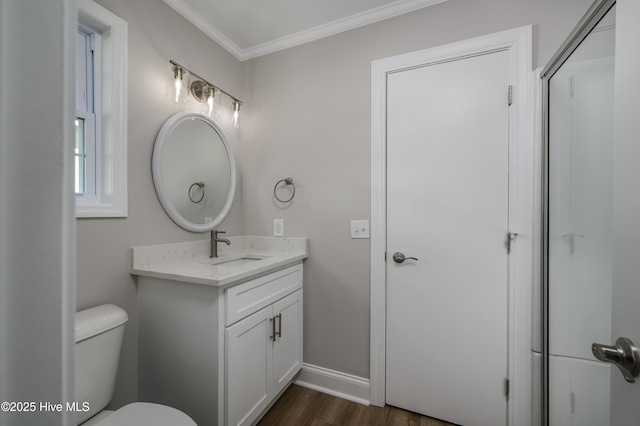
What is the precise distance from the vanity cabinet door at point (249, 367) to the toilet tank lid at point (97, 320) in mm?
481

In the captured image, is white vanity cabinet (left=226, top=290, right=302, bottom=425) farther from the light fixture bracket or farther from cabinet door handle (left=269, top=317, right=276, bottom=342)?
the light fixture bracket

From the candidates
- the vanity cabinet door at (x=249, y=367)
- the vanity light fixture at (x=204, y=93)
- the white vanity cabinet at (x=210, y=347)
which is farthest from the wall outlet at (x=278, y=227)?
the vanity light fixture at (x=204, y=93)

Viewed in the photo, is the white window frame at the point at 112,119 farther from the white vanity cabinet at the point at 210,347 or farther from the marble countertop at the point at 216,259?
the white vanity cabinet at the point at 210,347

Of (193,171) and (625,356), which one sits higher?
(193,171)

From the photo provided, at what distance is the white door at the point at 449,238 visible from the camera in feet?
4.85

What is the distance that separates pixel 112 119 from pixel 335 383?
6.77 feet

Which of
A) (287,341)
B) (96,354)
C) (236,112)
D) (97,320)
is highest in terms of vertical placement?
(236,112)

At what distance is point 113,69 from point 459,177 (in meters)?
1.95

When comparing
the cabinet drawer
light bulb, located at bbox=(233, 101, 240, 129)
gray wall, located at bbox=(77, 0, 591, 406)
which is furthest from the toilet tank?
light bulb, located at bbox=(233, 101, 240, 129)

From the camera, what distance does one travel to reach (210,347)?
121cm

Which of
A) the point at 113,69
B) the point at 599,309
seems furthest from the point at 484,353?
the point at 113,69

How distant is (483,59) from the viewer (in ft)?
4.95

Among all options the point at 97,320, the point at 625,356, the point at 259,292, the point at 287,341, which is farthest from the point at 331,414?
the point at 625,356

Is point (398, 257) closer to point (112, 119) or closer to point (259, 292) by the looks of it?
point (259, 292)
